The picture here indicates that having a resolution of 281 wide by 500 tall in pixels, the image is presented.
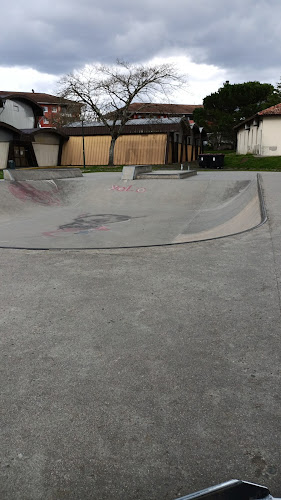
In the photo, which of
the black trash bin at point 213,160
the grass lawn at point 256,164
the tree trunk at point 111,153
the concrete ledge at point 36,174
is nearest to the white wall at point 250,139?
the grass lawn at point 256,164

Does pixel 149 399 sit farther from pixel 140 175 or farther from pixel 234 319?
pixel 140 175

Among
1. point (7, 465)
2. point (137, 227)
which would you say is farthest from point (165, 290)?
point (137, 227)

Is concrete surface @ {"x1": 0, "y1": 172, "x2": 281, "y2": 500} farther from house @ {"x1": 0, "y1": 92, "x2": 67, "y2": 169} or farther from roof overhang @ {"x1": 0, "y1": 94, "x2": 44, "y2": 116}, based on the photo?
roof overhang @ {"x1": 0, "y1": 94, "x2": 44, "y2": 116}

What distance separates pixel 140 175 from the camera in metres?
17.6

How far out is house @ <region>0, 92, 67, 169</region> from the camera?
1084 inches

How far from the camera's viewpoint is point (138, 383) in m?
2.63

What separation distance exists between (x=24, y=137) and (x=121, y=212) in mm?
18745

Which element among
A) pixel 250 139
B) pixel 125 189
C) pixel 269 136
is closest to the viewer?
pixel 125 189

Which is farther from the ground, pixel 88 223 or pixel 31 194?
pixel 31 194

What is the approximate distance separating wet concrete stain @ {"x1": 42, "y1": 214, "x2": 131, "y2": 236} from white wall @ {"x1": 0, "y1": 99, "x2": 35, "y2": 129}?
22.9 meters

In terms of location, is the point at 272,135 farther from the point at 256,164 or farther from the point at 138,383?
the point at 138,383

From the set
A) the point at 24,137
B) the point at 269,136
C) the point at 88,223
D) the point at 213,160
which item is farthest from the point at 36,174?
the point at 269,136

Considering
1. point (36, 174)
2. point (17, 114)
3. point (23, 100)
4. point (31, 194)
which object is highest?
point (23, 100)

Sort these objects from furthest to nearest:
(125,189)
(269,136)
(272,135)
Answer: (269,136), (272,135), (125,189)
